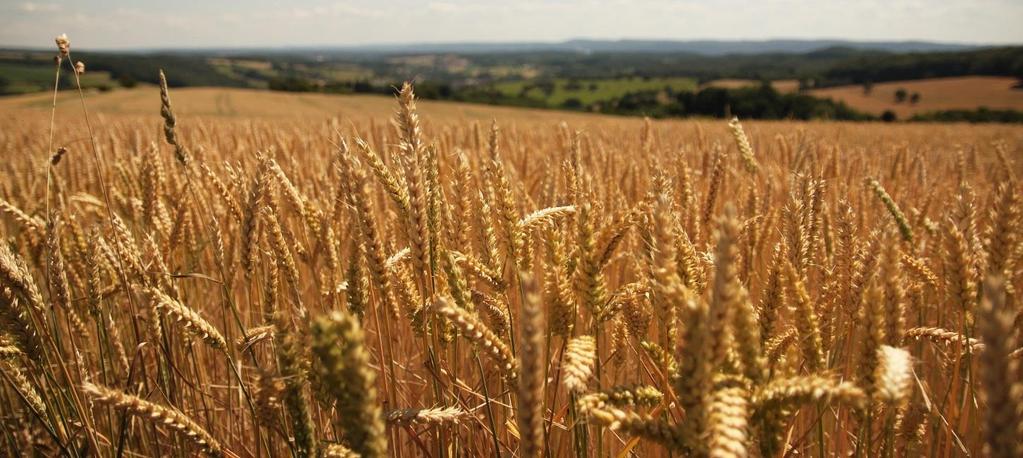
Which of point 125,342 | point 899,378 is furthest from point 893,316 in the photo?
point 125,342

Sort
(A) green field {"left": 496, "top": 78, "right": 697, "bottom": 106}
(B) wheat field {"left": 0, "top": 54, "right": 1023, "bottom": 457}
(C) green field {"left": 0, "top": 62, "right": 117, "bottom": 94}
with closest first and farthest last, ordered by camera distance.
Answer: (B) wheat field {"left": 0, "top": 54, "right": 1023, "bottom": 457}, (C) green field {"left": 0, "top": 62, "right": 117, "bottom": 94}, (A) green field {"left": 496, "top": 78, "right": 697, "bottom": 106}

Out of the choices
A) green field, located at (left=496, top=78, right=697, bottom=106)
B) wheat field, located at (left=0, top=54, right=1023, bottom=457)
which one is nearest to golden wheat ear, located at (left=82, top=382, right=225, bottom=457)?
wheat field, located at (left=0, top=54, right=1023, bottom=457)

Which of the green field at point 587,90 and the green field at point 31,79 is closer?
the green field at point 31,79

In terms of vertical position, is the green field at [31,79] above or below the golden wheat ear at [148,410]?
above

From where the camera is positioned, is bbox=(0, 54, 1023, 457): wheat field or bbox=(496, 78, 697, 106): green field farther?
bbox=(496, 78, 697, 106): green field

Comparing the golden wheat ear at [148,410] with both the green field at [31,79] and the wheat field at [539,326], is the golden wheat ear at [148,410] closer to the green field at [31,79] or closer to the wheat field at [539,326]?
the wheat field at [539,326]

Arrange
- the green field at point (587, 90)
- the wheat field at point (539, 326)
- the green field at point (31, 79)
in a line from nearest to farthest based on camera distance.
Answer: the wheat field at point (539, 326), the green field at point (31, 79), the green field at point (587, 90)

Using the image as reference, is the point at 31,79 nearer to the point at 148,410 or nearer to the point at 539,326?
the point at 148,410

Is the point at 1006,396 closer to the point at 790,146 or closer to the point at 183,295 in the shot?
the point at 183,295

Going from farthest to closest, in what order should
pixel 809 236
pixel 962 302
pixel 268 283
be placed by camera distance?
pixel 809 236 < pixel 268 283 < pixel 962 302

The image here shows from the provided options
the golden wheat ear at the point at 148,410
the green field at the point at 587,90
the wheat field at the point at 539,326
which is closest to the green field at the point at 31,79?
the green field at the point at 587,90

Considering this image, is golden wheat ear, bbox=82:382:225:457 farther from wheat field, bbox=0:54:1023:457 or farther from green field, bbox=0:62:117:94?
green field, bbox=0:62:117:94

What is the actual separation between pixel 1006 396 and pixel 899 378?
19 cm

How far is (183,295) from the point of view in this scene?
2314mm
